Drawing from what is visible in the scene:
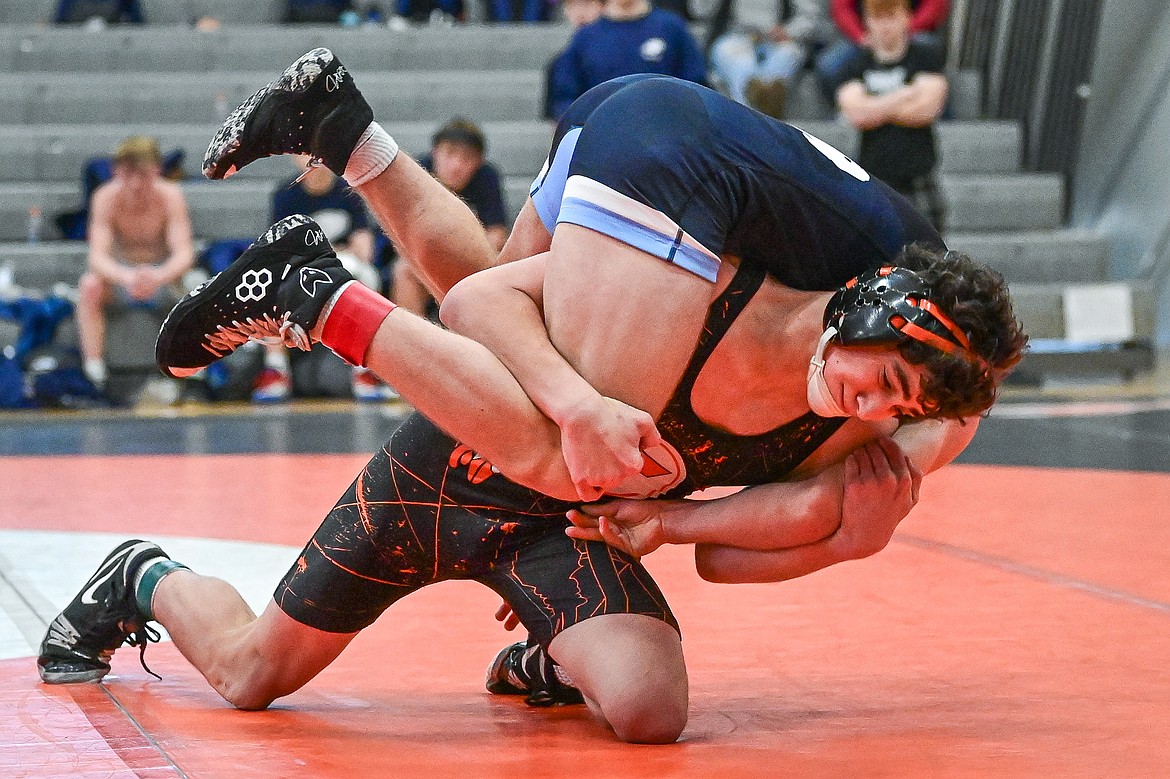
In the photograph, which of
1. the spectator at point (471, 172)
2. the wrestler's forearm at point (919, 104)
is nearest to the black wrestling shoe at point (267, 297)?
the spectator at point (471, 172)

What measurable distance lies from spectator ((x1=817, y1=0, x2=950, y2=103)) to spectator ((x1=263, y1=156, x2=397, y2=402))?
2583 millimetres

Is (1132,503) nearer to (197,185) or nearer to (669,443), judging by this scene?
(669,443)

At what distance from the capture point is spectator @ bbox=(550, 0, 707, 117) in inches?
258

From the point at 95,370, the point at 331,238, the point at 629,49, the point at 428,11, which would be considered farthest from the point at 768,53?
the point at 95,370

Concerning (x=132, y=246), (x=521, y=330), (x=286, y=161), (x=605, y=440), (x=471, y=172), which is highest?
(x=521, y=330)

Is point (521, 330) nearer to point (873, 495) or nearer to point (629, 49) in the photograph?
point (873, 495)

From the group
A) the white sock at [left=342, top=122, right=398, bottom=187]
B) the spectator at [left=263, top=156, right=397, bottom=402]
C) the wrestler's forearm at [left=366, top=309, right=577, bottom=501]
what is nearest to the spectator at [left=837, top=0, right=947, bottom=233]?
the spectator at [left=263, top=156, right=397, bottom=402]

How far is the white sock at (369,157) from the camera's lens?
2.63 metres

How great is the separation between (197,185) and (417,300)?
5.50 feet

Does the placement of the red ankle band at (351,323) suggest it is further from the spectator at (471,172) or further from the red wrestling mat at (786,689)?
the spectator at (471,172)

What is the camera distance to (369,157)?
2.64m

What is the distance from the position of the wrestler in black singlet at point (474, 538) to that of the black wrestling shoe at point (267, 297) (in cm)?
30

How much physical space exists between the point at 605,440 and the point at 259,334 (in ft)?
1.81

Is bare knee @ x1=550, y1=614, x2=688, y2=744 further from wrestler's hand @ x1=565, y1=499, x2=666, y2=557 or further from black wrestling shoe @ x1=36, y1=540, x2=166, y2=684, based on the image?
black wrestling shoe @ x1=36, y1=540, x2=166, y2=684
